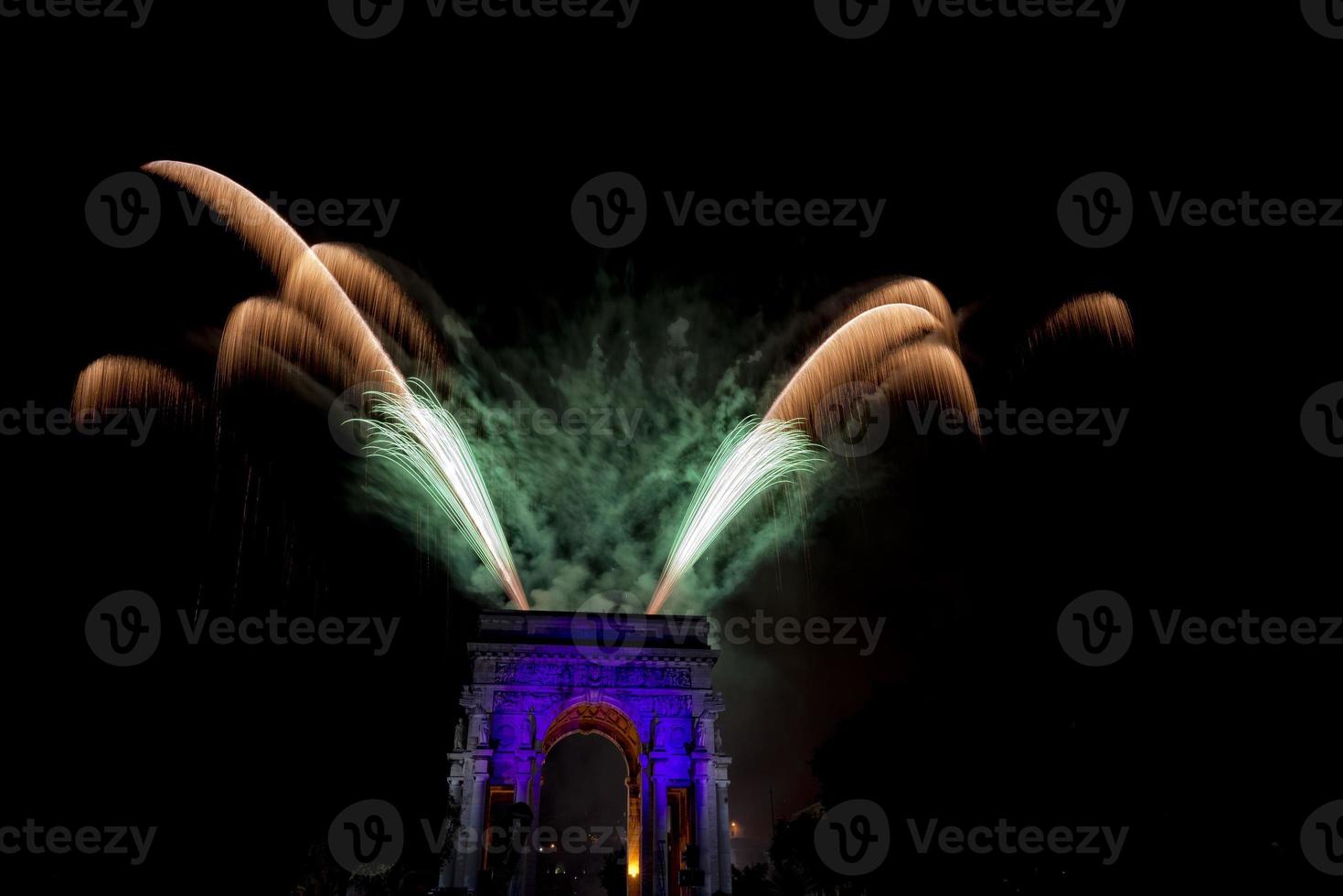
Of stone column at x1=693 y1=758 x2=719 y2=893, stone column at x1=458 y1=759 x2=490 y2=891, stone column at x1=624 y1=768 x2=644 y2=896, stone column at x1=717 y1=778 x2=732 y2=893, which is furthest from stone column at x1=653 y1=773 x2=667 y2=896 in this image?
stone column at x1=458 y1=759 x2=490 y2=891

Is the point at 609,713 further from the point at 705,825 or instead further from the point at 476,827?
the point at 476,827

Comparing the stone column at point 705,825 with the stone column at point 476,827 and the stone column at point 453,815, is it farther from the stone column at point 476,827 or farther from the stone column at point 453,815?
the stone column at point 453,815

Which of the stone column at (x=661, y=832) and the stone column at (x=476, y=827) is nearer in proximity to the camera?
the stone column at (x=476, y=827)

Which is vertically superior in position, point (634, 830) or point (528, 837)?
point (634, 830)

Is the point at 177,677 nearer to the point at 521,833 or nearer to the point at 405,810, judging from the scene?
the point at 521,833

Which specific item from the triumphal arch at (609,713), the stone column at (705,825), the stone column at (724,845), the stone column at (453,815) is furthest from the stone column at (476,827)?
the stone column at (724,845)

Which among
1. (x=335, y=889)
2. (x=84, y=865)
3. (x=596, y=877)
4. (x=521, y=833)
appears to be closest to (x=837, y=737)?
(x=521, y=833)

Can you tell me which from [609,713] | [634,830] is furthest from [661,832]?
[634,830]
